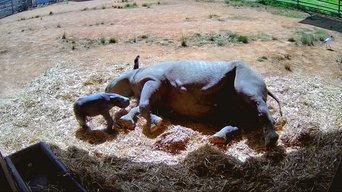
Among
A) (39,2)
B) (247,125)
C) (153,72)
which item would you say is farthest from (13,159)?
(39,2)

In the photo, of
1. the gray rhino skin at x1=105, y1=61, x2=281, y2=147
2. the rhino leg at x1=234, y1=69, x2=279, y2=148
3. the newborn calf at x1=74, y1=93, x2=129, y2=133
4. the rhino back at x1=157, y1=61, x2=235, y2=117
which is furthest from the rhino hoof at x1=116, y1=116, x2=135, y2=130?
the rhino leg at x1=234, y1=69, x2=279, y2=148

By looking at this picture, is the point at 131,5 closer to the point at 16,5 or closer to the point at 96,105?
the point at 16,5

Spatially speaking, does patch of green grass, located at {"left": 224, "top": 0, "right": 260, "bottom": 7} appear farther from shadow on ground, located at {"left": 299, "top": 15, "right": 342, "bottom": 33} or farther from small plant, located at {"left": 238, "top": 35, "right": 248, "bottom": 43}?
small plant, located at {"left": 238, "top": 35, "right": 248, "bottom": 43}

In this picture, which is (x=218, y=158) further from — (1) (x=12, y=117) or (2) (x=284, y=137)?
(1) (x=12, y=117)

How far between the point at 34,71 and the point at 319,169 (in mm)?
6007

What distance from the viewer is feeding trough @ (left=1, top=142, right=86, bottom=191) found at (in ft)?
12.5

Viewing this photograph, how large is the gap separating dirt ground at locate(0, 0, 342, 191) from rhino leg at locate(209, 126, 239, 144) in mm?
133

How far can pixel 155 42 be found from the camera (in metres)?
9.89

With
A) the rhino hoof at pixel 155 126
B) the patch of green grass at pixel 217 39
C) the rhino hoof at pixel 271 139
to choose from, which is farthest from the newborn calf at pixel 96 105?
the patch of green grass at pixel 217 39

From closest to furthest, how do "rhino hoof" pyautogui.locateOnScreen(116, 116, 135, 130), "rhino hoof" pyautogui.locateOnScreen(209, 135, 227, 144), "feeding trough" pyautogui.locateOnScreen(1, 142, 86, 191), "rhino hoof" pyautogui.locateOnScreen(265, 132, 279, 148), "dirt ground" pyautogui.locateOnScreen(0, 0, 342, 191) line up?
1. "feeding trough" pyautogui.locateOnScreen(1, 142, 86, 191)
2. "dirt ground" pyautogui.locateOnScreen(0, 0, 342, 191)
3. "rhino hoof" pyautogui.locateOnScreen(265, 132, 279, 148)
4. "rhino hoof" pyautogui.locateOnScreen(209, 135, 227, 144)
5. "rhino hoof" pyautogui.locateOnScreen(116, 116, 135, 130)

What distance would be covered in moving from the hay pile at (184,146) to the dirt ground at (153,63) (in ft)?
0.05

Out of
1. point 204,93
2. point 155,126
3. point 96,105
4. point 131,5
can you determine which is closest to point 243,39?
point 204,93

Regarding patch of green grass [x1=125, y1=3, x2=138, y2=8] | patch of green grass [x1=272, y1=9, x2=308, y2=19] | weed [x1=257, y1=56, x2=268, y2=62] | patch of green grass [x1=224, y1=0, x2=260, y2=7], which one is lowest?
weed [x1=257, y1=56, x2=268, y2=62]

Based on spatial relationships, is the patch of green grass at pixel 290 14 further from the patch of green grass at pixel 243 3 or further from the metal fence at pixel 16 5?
the metal fence at pixel 16 5
